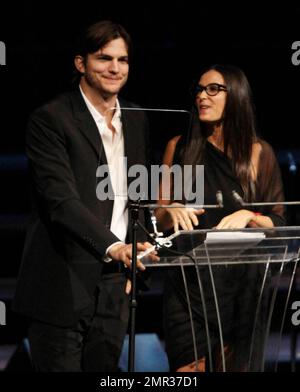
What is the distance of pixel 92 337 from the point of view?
113 inches

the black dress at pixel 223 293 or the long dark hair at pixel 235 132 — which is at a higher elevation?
the long dark hair at pixel 235 132

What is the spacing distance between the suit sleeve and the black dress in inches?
11.2

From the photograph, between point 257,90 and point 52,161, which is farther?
point 257,90

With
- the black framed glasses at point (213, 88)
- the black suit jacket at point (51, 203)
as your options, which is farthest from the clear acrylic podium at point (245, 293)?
the black framed glasses at point (213, 88)

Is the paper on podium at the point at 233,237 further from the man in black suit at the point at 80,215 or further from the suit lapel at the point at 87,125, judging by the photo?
the suit lapel at the point at 87,125

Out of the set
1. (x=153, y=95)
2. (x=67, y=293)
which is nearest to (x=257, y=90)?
(x=153, y=95)

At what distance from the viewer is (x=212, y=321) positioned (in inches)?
105

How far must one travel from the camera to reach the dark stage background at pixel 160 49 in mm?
3965

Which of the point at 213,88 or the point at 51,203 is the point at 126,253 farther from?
the point at 213,88

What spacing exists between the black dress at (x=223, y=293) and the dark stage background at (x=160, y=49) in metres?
0.93

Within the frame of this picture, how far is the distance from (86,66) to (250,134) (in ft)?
1.88

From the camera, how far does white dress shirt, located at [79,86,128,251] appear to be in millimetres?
2785

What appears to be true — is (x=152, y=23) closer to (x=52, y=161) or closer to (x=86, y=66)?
(x=86, y=66)

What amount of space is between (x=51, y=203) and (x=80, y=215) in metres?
0.10
